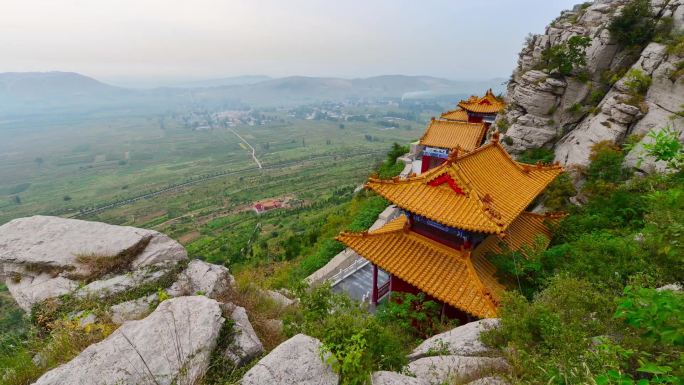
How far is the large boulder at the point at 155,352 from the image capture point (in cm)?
470

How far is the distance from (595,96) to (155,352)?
2412 cm

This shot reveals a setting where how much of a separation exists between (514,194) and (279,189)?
77.2 metres

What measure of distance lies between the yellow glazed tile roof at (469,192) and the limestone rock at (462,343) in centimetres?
322

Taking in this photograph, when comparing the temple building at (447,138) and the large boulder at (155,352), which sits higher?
the large boulder at (155,352)

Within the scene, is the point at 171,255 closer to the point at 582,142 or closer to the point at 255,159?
the point at 582,142

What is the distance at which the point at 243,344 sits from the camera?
563 cm

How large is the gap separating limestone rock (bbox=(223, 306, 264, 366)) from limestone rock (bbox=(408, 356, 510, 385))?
2.66 m

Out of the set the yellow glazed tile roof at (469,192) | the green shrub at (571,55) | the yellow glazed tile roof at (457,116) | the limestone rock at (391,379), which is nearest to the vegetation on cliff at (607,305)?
the limestone rock at (391,379)

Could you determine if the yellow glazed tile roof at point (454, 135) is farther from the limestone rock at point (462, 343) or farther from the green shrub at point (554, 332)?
the green shrub at point (554, 332)

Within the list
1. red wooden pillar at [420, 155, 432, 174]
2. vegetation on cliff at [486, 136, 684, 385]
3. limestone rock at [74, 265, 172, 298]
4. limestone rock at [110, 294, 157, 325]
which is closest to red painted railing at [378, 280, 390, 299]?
vegetation on cliff at [486, 136, 684, 385]

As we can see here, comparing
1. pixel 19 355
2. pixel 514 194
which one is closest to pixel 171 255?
pixel 19 355

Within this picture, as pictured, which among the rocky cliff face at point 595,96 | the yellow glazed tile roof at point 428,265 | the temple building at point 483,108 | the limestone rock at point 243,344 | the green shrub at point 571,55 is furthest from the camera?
the temple building at point 483,108

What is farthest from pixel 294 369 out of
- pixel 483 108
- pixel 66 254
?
pixel 483 108

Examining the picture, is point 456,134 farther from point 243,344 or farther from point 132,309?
point 132,309
